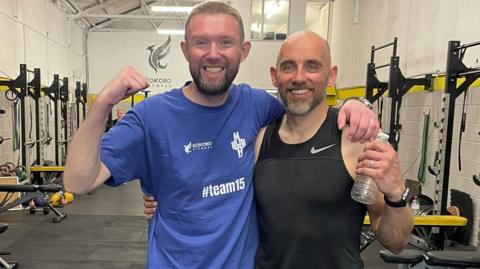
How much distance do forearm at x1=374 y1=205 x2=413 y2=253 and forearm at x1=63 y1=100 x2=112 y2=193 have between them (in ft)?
2.98

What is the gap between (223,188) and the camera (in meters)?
1.23

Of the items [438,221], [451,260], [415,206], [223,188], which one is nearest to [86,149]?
[223,188]

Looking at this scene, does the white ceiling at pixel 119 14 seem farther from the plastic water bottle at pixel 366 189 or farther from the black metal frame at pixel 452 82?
the plastic water bottle at pixel 366 189

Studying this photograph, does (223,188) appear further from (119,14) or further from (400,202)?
(119,14)

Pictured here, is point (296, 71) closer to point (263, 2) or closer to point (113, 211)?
point (113, 211)

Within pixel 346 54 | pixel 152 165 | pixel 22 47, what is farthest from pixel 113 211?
pixel 346 54

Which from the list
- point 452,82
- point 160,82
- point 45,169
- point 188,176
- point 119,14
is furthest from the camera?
point 160,82

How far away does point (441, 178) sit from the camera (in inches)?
149

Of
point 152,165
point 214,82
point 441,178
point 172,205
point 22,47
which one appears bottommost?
point 441,178

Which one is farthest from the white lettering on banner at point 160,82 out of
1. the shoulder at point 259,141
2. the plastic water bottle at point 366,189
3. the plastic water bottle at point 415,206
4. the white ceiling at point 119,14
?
the plastic water bottle at point 366,189

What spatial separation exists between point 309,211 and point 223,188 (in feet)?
0.95

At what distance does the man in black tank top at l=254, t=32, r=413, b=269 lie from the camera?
1236 millimetres

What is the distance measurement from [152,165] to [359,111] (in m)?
0.68

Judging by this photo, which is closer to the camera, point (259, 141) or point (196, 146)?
point (196, 146)
